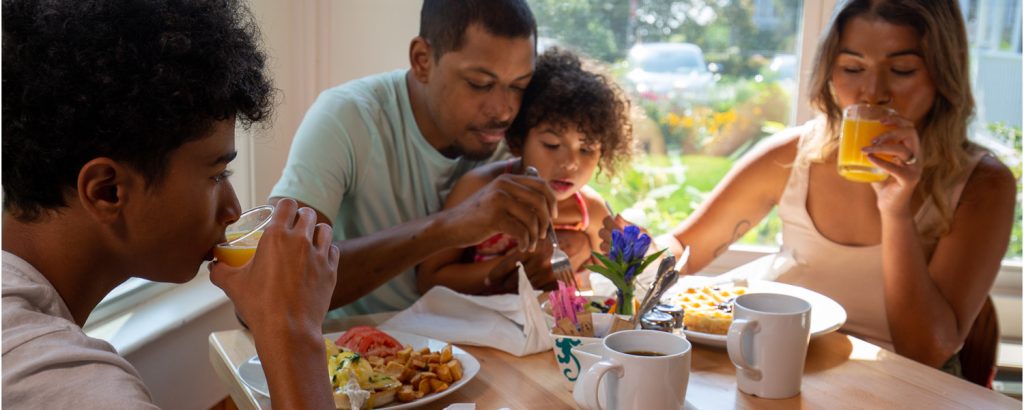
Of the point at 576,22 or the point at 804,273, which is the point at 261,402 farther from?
the point at 576,22

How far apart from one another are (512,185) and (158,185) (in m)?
0.71

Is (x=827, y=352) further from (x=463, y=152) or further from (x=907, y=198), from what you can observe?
(x=463, y=152)

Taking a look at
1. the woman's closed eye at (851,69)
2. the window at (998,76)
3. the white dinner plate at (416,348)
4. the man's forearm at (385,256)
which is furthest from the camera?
the window at (998,76)

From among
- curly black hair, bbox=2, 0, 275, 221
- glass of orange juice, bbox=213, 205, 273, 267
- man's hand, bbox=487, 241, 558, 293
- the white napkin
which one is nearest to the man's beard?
man's hand, bbox=487, 241, 558, 293

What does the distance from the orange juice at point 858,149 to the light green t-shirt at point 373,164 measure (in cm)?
83

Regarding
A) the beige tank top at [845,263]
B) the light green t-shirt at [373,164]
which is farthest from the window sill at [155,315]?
the beige tank top at [845,263]

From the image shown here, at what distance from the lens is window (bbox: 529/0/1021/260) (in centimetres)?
258

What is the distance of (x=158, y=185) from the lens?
2.83ft

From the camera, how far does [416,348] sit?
1268 millimetres

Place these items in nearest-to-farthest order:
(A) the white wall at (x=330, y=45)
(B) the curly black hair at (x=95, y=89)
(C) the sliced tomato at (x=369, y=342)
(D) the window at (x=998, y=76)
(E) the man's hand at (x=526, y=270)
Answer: (B) the curly black hair at (x=95, y=89), (C) the sliced tomato at (x=369, y=342), (E) the man's hand at (x=526, y=270), (A) the white wall at (x=330, y=45), (D) the window at (x=998, y=76)

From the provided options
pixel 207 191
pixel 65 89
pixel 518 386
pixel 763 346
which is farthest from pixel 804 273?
pixel 65 89

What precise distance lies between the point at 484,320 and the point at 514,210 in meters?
0.21

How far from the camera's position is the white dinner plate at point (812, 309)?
127cm

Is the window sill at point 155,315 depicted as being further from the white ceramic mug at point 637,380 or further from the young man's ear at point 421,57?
the white ceramic mug at point 637,380
